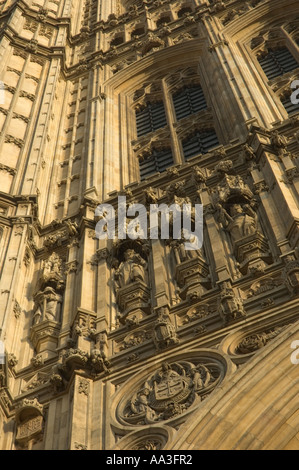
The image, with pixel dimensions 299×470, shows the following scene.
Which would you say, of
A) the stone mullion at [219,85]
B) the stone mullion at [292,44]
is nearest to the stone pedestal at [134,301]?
the stone mullion at [219,85]

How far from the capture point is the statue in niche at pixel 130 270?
49.6 feet

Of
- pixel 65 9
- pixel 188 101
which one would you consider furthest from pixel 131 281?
pixel 65 9

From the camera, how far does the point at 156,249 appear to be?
15867 mm

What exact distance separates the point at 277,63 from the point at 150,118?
4.95 m

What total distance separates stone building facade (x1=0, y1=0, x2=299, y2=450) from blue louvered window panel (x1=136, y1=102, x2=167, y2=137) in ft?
0.29

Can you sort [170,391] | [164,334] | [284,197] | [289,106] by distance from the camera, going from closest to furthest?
[170,391] < [164,334] < [284,197] < [289,106]

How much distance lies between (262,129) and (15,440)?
10.1 metres

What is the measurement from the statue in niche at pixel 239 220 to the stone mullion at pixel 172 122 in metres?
6.31

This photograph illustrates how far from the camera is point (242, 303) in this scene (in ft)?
41.2

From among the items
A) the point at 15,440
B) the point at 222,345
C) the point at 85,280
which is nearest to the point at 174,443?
the point at 222,345

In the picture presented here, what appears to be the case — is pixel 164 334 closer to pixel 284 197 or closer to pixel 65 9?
pixel 284 197

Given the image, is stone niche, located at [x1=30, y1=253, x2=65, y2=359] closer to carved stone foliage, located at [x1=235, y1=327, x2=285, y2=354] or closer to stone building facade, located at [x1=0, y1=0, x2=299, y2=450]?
stone building facade, located at [x1=0, y1=0, x2=299, y2=450]

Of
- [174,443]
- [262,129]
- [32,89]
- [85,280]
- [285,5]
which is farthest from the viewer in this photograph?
[285,5]

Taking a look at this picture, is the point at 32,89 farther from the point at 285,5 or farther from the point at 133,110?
the point at 285,5
